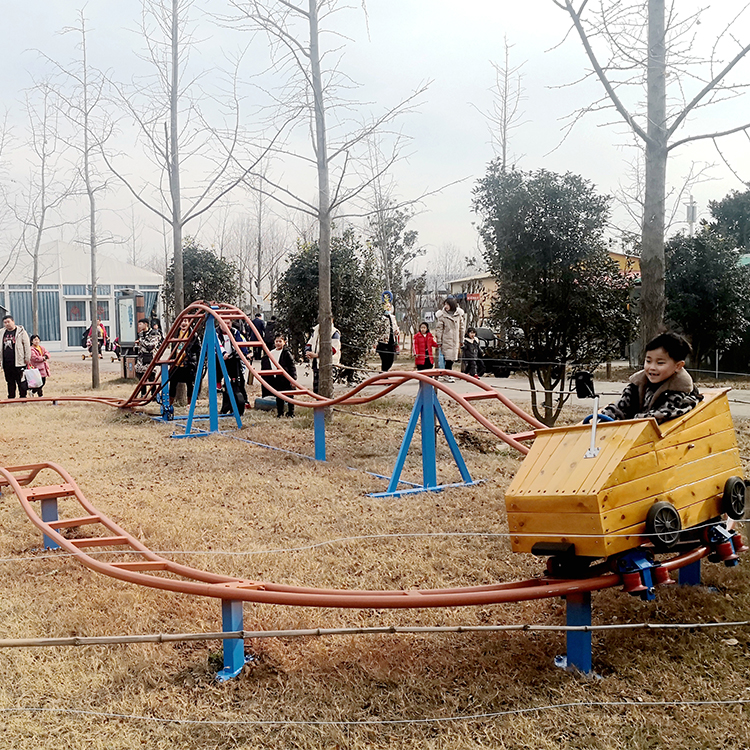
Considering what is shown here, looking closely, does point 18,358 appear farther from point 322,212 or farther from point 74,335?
point 74,335

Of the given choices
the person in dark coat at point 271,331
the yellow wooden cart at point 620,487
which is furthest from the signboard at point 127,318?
the yellow wooden cart at point 620,487

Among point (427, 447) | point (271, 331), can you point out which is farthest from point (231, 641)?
point (271, 331)

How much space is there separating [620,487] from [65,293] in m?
35.3

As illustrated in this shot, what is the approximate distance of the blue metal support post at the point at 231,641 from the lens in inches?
124

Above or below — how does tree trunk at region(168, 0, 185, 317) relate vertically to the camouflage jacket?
above

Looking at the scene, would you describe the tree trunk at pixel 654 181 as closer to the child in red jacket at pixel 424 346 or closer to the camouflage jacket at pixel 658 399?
the camouflage jacket at pixel 658 399

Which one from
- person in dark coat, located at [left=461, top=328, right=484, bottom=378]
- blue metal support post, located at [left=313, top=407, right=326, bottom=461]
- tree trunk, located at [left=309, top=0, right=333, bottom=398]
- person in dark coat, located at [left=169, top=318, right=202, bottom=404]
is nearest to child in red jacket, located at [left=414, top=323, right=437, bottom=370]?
person in dark coat, located at [left=461, top=328, right=484, bottom=378]

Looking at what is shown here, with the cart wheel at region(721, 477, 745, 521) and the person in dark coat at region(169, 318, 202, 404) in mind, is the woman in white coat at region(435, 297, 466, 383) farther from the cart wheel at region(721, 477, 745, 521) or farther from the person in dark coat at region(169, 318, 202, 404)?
the cart wheel at region(721, 477, 745, 521)

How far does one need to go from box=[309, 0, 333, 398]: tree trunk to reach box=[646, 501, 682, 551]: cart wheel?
6.38m

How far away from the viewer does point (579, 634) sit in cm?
310

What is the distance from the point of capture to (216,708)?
9.58 feet

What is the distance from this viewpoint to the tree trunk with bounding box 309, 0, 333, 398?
30.7 ft

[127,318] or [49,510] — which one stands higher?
[127,318]

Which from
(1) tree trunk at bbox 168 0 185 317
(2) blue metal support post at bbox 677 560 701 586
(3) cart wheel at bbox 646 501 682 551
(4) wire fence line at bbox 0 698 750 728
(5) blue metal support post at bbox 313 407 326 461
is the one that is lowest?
(4) wire fence line at bbox 0 698 750 728
